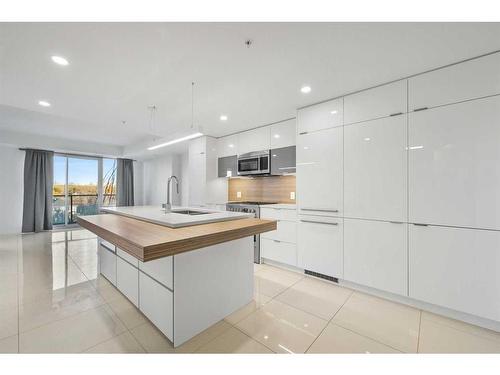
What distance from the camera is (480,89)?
169 centimetres

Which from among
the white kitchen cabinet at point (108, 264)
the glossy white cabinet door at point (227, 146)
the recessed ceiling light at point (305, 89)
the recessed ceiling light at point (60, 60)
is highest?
the recessed ceiling light at point (305, 89)

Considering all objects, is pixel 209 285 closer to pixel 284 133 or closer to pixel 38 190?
pixel 284 133

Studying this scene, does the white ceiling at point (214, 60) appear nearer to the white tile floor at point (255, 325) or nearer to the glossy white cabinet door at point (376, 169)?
the glossy white cabinet door at point (376, 169)

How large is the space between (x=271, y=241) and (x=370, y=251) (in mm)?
1309

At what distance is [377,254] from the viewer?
215 centimetres

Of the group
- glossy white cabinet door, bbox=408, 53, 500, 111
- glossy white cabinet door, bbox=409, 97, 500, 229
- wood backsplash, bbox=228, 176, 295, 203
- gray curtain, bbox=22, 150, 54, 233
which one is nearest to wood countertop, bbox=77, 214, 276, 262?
glossy white cabinet door, bbox=409, 97, 500, 229

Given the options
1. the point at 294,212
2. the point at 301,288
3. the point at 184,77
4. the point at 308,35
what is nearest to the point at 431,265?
the point at 301,288

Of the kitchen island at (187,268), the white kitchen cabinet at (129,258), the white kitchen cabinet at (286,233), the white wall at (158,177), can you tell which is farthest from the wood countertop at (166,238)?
the white wall at (158,177)

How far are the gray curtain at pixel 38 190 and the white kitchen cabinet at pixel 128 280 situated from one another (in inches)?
198

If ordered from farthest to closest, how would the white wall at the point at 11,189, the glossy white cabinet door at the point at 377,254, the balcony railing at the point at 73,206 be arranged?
the balcony railing at the point at 73,206
the white wall at the point at 11,189
the glossy white cabinet door at the point at 377,254

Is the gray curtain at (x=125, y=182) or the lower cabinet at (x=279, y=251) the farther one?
the gray curtain at (x=125, y=182)

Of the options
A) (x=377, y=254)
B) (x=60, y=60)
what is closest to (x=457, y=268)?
(x=377, y=254)

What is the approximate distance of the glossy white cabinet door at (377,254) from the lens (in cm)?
202
